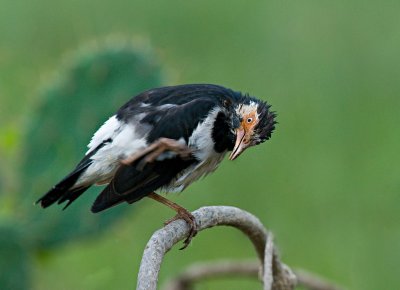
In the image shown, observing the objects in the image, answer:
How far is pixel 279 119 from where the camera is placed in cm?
747

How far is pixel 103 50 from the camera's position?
17.7 ft

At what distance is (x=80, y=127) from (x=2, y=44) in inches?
113

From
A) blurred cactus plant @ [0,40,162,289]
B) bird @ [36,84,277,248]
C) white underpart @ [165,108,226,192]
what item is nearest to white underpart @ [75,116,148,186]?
bird @ [36,84,277,248]

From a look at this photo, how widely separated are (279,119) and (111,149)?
12.0ft

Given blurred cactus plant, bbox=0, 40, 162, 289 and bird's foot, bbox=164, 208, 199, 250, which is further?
blurred cactus plant, bbox=0, 40, 162, 289

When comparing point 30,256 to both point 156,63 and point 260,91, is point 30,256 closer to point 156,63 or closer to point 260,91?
point 156,63

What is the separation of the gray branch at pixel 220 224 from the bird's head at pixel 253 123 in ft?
0.62

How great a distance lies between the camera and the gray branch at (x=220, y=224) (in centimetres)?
338

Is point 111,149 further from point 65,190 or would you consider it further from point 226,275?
point 226,275

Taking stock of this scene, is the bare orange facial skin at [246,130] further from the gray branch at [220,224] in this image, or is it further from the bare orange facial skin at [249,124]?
the gray branch at [220,224]

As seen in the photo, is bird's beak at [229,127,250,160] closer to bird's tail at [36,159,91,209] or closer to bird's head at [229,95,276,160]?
bird's head at [229,95,276,160]

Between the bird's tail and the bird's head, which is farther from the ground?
the bird's head

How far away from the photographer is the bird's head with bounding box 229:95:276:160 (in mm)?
3861

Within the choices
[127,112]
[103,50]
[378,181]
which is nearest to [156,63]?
[103,50]
